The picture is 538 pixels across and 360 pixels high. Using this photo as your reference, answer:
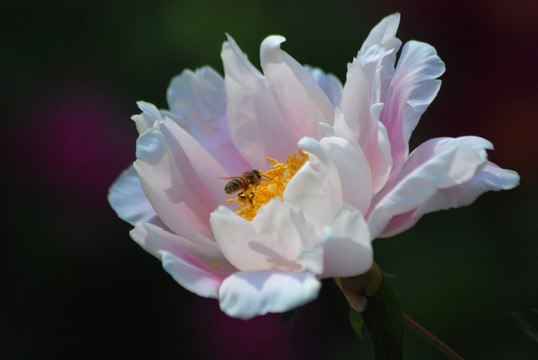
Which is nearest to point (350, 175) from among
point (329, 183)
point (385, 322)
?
point (329, 183)

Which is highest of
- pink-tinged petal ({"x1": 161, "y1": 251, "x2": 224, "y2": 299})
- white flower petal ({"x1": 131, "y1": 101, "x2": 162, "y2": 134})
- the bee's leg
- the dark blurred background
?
white flower petal ({"x1": 131, "y1": 101, "x2": 162, "y2": 134})

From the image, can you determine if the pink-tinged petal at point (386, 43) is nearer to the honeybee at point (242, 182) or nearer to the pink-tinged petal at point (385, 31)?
the pink-tinged petal at point (385, 31)

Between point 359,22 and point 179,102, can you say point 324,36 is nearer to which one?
point 359,22

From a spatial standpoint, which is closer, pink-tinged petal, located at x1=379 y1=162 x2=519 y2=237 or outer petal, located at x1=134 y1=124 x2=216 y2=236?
pink-tinged petal, located at x1=379 y1=162 x2=519 y2=237

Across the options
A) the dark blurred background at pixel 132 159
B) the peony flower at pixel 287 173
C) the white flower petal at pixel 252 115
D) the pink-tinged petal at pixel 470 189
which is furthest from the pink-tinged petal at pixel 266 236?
the dark blurred background at pixel 132 159

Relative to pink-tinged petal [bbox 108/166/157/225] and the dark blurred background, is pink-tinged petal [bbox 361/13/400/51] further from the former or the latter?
the dark blurred background

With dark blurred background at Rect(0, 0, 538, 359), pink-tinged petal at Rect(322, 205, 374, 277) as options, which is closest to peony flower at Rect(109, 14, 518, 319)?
pink-tinged petal at Rect(322, 205, 374, 277)

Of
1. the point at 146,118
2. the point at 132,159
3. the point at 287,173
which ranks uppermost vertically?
the point at 146,118

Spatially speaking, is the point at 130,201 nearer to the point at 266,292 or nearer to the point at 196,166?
the point at 196,166
